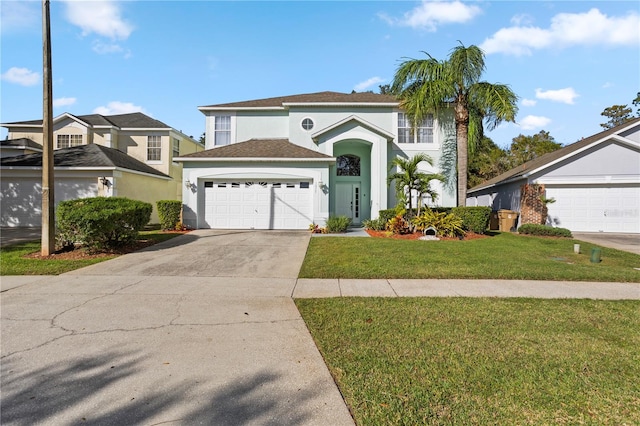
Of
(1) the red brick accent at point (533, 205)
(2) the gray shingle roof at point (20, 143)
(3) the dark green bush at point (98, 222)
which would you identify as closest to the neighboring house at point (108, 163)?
(2) the gray shingle roof at point (20, 143)

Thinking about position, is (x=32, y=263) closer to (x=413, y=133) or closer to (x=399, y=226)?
(x=399, y=226)

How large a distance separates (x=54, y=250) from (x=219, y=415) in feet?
31.5

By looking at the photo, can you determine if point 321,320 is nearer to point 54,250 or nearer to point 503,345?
point 503,345

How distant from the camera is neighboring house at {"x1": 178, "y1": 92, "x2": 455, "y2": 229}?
1549 centimetres

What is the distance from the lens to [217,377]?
303cm

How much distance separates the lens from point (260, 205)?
1558 centimetres

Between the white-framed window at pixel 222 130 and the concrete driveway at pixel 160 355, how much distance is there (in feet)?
44.5

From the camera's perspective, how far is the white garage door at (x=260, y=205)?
15.6m

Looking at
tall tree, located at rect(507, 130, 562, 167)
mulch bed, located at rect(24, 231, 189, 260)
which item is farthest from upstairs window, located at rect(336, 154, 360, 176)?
tall tree, located at rect(507, 130, 562, 167)

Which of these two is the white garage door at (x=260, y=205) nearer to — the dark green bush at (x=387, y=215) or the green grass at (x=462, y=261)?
the dark green bush at (x=387, y=215)

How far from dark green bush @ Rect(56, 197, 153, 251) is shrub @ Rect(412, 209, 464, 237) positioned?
1012 centimetres

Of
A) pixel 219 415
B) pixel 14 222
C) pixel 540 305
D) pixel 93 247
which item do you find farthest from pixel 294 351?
pixel 14 222

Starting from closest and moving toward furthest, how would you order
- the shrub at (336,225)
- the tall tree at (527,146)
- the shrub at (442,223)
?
the shrub at (442,223) → the shrub at (336,225) → the tall tree at (527,146)

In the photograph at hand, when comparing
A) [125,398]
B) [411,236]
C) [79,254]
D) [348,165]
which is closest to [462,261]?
[411,236]
